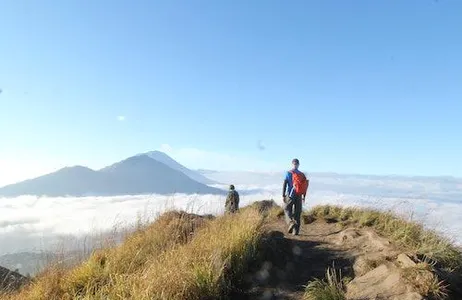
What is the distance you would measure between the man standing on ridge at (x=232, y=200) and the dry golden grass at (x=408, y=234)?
5083 millimetres

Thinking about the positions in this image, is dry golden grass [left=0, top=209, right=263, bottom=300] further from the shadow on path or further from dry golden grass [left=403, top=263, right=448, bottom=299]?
dry golden grass [left=403, top=263, right=448, bottom=299]

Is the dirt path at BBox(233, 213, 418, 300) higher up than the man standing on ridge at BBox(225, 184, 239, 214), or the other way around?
the man standing on ridge at BBox(225, 184, 239, 214)

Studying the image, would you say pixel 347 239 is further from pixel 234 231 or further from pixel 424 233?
pixel 234 231

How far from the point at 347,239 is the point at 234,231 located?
326cm

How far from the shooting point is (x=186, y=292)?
7.06m

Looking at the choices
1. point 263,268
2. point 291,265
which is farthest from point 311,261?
point 263,268

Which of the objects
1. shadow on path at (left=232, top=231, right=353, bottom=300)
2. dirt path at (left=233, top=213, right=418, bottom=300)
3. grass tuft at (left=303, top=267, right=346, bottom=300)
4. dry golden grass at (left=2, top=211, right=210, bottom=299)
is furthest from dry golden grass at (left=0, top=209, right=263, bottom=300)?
grass tuft at (left=303, top=267, right=346, bottom=300)

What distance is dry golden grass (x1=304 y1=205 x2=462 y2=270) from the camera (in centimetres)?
853

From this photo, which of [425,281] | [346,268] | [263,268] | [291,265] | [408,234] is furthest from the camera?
[408,234]

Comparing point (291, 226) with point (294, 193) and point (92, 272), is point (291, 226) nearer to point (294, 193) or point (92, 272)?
point (294, 193)

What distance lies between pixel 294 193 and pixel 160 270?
25.0ft

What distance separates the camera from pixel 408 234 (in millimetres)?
10250

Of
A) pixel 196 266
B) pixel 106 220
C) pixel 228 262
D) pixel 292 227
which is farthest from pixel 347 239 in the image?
pixel 106 220

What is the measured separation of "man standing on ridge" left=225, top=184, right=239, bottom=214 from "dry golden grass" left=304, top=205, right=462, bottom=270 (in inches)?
200
